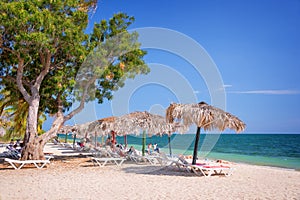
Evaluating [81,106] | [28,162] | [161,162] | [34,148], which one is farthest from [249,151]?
[28,162]

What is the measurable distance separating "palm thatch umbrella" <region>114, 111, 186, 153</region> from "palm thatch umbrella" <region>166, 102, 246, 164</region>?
363 cm

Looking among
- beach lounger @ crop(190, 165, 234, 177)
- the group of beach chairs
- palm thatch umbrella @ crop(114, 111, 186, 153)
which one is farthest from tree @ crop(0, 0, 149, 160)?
beach lounger @ crop(190, 165, 234, 177)

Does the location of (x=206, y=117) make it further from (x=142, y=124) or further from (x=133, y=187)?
(x=142, y=124)

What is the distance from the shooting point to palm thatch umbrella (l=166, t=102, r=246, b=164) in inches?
395

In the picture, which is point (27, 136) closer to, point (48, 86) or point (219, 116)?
point (48, 86)

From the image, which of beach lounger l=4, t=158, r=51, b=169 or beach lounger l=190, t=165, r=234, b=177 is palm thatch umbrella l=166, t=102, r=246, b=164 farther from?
beach lounger l=4, t=158, r=51, b=169

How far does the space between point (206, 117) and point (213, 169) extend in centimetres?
180

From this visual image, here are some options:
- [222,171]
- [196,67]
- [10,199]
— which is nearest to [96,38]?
[196,67]

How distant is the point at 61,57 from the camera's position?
1395 cm

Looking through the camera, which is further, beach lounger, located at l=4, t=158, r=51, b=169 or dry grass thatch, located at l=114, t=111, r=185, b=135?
dry grass thatch, located at l=114, t=111, r=185, b=135

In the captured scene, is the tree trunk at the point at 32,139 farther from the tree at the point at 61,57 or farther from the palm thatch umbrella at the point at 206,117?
the palm thatch umbrella at the point at 206,117

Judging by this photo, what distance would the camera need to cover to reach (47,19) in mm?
11461

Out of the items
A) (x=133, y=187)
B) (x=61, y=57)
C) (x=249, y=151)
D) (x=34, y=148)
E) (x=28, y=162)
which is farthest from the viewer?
(x=249, y=151)

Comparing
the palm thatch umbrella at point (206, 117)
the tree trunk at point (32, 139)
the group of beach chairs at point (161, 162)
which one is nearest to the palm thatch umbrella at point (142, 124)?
the group of beach chairs at point (161, 162)
